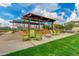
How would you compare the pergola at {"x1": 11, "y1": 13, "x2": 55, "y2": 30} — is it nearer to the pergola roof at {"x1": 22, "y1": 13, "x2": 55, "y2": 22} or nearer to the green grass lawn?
the pergola roof at {"x1": 22, "y1": 13, "x2": 55, "y2": 22}

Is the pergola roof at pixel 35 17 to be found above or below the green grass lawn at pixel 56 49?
above

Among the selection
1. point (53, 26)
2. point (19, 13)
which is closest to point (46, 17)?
point (53, 26)

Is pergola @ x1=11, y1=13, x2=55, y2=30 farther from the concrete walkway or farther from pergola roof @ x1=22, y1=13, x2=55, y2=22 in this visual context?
the concrete walkway

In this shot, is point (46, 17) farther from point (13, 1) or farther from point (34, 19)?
point (13, 1)

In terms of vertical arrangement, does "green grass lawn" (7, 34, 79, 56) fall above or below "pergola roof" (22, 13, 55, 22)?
below

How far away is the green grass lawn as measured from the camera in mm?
2172

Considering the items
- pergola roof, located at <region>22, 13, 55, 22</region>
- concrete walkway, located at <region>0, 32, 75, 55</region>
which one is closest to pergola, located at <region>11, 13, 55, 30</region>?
pergola roof, located at <region>22, 13, 55, 22</region>

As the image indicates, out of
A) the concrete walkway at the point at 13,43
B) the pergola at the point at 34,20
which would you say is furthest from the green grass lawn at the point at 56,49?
the pergola at the point at 34,20

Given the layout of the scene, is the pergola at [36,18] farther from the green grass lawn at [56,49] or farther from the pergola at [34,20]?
the green grass lawn at [56,49]

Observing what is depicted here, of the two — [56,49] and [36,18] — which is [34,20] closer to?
[36,18]

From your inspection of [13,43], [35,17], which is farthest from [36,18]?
[13,43]

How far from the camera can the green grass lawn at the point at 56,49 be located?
217cm

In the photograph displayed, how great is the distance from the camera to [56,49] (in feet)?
7.22

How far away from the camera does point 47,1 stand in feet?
7.23
